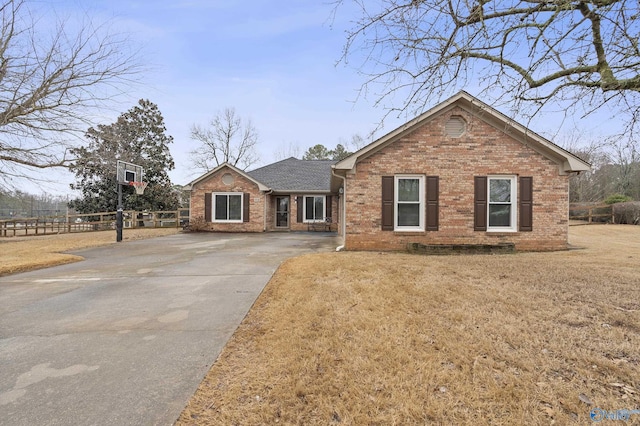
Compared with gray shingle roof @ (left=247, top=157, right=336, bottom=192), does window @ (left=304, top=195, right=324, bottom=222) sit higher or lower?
lower

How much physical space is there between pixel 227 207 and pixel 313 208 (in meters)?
5.11

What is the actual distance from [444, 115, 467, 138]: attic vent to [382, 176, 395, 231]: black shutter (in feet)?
7.68

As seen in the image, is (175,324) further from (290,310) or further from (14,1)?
(14,1)

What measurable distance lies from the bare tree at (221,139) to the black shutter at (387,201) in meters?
27.6

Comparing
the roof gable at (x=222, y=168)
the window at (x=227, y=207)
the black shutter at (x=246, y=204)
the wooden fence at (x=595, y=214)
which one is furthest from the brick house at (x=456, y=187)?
the wooden fence at (x=595, y=214)

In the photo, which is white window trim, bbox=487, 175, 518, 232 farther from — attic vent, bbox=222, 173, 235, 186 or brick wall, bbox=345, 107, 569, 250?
attic vent, bbox=222, 173, 235, 186

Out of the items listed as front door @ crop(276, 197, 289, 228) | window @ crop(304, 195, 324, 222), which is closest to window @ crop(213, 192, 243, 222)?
front door @ crop(276, 197, 289, 228)

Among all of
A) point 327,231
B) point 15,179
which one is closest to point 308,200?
point 327,231

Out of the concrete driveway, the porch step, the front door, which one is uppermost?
the front door

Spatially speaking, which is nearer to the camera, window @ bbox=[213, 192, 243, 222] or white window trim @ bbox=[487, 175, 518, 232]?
white window trim @ bbox=[487, 175, 518, 232]

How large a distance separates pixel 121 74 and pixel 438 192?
11048 mm

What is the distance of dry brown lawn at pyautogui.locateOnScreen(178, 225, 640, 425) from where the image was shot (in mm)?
2135

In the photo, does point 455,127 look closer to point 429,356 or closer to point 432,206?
point 432,206

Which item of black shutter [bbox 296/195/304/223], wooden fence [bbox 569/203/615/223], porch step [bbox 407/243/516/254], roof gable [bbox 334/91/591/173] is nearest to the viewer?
porch step [bbox 407/243/516/254]
